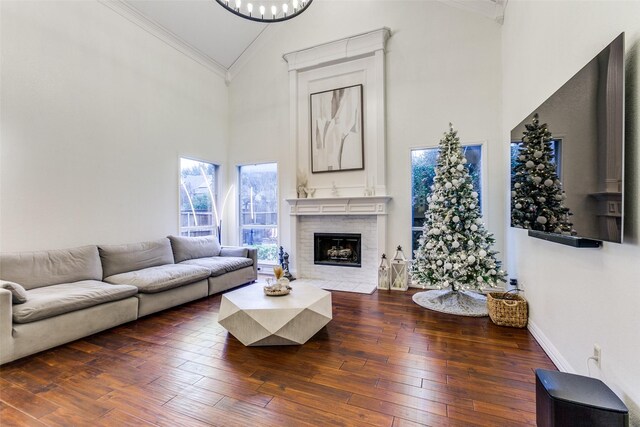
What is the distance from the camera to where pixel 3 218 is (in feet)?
10.0

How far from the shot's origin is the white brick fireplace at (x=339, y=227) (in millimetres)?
4957

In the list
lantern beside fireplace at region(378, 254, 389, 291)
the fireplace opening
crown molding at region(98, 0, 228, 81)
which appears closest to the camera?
crown molding at region(98, 0, 228, 81)

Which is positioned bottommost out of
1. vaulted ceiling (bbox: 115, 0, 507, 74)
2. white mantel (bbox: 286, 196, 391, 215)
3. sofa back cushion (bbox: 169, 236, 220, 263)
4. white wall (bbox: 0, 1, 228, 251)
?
sofa back cushion (bbox: 169, 236, 220, 263)

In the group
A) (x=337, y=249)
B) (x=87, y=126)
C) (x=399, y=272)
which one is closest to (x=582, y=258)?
(x=399, y=272)

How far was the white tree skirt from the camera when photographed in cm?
355

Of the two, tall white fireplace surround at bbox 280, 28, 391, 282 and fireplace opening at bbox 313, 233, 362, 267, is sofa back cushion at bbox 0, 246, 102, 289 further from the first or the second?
fireplace opening at bbox 313, 233, 362, 267

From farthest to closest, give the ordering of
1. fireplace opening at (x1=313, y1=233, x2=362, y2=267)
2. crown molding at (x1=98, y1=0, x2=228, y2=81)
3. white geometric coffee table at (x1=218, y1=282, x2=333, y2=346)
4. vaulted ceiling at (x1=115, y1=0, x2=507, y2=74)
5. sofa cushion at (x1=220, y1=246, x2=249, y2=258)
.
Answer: fireplace opening at (x1=313, y1=233, x2=362, y2=267) < sofa cushion at (x1=220, y1=246, x2=249, y2=258) < vaulted ceiling at (x1=115, y1=0, x2=507, y2=74) < crown molding at (x1=98, y1=0, x2=228, y2=81) < white geometric coffee table at (x1=218, y1=282, x2=333, y2=346)

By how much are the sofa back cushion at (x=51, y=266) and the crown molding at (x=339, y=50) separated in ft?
14.6

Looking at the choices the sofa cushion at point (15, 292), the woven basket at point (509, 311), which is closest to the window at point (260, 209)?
the sofa cushion at point (15, 292)

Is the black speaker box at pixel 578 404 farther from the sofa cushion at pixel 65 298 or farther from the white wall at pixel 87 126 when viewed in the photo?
the white wall at pixel 87 126

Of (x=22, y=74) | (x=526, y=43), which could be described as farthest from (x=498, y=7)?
(x=22, y=74)

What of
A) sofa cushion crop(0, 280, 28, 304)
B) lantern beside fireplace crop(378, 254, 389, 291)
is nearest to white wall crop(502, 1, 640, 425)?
lantern beside fireplace crop(378, 254, 389, 291)

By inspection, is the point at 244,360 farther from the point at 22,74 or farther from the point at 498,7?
the point at 498,7

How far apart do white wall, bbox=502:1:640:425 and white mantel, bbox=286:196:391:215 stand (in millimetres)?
2040
